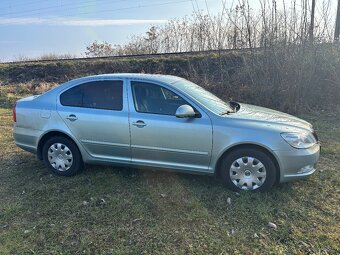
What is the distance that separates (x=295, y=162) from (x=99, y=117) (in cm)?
271

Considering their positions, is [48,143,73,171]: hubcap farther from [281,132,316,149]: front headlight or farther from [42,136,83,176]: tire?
[281,132,316,149]: front headlight

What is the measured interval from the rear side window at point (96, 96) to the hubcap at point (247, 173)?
5.85 feet

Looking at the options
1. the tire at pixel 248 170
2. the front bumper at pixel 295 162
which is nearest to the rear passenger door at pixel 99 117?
the tire at pixel 248 170

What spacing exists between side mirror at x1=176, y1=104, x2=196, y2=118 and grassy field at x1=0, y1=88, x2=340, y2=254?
40.3 inches

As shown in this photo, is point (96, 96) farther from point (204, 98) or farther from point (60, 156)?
point (204, 98)

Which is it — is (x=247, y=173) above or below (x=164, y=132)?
below

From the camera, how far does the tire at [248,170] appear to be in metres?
4.28

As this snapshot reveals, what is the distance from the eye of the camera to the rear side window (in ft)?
15.6

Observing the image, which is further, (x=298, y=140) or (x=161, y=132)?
(x=161, y=132)

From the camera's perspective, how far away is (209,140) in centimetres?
435

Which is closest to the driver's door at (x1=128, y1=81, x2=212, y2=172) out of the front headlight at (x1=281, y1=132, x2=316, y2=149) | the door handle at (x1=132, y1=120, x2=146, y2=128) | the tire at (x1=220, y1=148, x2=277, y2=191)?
the door handle at (x1=132, y1=120, x2=146, y2=128)

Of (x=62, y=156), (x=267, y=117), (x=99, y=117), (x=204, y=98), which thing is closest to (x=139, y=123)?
(x=99, y=117)

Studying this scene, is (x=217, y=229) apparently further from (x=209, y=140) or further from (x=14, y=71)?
(x=14, y=71)

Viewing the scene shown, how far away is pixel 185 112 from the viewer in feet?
14.1
